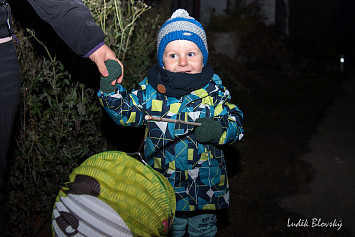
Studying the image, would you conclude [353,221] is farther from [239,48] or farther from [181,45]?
[239,48]

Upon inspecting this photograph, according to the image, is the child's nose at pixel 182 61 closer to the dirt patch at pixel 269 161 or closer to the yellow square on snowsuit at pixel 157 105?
the yellow square on snowsuit at pixel 157 105

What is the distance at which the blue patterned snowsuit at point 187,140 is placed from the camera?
2531mm

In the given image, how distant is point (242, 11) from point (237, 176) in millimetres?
13475

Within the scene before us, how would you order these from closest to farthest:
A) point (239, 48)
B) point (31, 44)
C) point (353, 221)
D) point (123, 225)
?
point (123, 225), point (31, 44), point (353, 221), point (239, 48)

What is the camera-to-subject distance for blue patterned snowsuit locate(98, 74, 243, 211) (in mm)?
2531

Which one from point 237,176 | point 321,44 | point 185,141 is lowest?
point 321,44

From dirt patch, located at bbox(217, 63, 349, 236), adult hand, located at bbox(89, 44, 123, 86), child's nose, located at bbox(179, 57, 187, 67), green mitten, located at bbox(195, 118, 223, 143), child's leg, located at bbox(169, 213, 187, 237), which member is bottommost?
dirt patch, located at bbox(217, 63, 349, 236)

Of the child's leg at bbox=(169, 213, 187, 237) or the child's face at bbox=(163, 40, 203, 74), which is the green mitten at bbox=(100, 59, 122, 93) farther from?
the child's leg at bbox=(169, 213, 187, 237)

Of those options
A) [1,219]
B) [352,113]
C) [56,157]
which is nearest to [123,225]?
[1,219]

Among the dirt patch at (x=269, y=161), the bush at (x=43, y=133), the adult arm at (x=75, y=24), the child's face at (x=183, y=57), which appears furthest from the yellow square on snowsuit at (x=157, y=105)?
the dirt patch at (x=269, y=161)

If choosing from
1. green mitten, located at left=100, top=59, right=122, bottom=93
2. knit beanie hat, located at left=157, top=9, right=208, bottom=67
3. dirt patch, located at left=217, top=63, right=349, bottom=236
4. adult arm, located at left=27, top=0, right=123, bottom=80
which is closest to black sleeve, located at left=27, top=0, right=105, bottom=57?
adult arm, located at left=27, top=0, right=123, bottom=80

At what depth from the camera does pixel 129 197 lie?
1.68 meters

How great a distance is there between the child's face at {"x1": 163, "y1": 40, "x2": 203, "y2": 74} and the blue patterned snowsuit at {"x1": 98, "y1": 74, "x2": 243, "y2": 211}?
0.53 feet

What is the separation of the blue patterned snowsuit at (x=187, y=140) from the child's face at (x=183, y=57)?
162 mm
